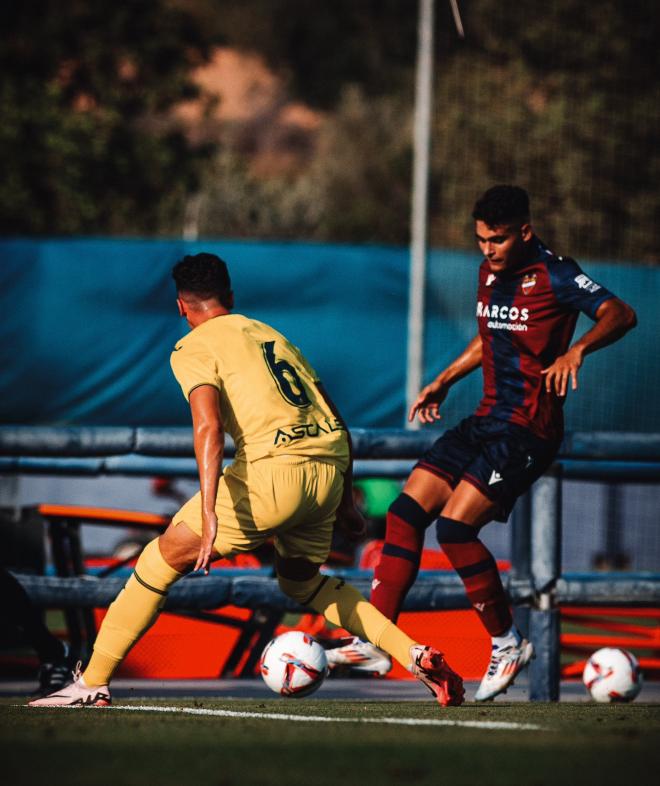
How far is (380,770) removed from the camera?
3352 millimetres

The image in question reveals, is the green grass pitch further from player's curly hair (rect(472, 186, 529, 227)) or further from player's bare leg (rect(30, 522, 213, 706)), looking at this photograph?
player's curly hair (rect(472, 186, 529, 227))

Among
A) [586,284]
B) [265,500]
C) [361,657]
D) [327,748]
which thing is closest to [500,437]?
[586,284]

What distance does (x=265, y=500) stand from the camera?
511 centimetres

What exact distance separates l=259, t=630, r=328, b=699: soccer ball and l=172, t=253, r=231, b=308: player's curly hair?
139 centimetres

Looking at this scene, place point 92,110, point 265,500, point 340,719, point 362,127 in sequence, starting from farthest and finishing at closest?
point 362,127
point 92,110
point 265,500
point 340,719

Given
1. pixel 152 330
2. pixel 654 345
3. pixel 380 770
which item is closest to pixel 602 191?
pixel 654 345

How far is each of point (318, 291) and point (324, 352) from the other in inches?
20.7

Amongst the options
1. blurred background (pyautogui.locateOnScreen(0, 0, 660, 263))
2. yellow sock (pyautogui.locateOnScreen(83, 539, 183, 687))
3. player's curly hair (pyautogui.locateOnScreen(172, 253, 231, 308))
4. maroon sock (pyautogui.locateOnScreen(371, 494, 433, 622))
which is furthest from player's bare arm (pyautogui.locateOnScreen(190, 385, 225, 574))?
blurred background (pyautogui.locateOnScreen(0, 0, 660, 263))

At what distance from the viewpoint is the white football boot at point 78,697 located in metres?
5.19

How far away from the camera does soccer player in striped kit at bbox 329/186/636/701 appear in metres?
5.77

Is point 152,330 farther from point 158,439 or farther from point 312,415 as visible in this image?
point 312,415

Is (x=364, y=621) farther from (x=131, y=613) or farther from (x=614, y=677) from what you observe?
(x=614, y=677)

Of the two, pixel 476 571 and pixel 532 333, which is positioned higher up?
pixel 532 333

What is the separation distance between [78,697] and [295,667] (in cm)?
83
